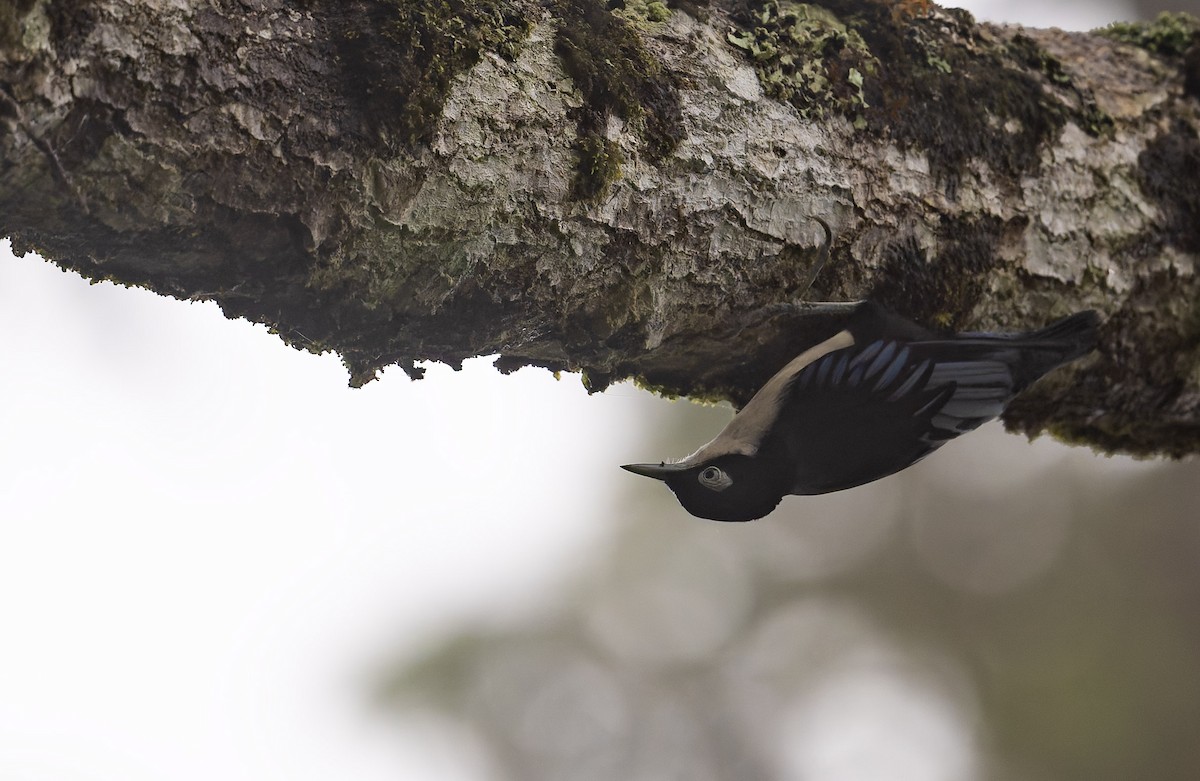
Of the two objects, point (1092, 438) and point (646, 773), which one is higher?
point (1092, 438)

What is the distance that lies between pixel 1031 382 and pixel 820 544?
13.6 ft

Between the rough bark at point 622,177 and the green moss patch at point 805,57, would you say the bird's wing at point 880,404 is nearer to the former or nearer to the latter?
the rough bark at point 622,177

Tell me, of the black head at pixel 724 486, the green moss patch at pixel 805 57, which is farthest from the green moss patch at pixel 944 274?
the black head at pixel 724 486

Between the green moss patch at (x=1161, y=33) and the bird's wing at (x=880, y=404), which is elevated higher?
the green moss patch at (x=1161, y=33)

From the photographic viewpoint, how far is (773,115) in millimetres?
1977

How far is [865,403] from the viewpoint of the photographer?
2.05 meters

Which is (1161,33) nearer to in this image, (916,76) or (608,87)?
(916,76)

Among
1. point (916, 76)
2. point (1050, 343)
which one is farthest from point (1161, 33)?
point (1050, 343)

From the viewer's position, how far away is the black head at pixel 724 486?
2.10 m

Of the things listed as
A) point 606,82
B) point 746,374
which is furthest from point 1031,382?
point 606,82

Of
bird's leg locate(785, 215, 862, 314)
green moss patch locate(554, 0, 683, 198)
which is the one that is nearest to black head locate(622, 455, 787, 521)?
bird's leg locate(785, 215, 862, 314)

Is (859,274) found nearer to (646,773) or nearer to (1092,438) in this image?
(1092,438)

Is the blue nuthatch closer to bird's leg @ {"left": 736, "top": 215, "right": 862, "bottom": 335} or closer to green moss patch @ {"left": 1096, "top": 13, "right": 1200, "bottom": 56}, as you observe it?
bird's leg @ {"left": 736, "top": 215, "right": 862, "bottom": 335}

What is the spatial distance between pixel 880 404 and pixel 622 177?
2.50 feet
